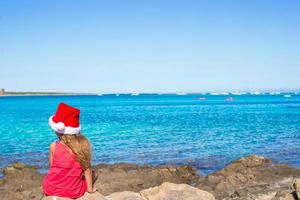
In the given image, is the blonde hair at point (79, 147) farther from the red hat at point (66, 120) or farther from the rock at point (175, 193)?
the rock at point (175, 193)

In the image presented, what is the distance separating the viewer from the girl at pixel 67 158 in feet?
20.2

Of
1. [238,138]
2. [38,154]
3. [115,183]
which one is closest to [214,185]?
Result: [115,183]

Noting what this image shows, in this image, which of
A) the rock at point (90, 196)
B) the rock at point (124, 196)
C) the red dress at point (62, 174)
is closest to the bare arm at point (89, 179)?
the rock at point (90, 196)

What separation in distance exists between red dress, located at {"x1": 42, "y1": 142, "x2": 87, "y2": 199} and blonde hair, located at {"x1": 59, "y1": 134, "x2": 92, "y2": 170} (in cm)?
6

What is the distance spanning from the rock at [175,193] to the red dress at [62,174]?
5489mm

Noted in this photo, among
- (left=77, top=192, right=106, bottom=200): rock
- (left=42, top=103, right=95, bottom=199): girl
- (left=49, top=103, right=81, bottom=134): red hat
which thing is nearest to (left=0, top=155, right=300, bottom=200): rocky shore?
(left=77, top=192, right=106, bottom=200): rock

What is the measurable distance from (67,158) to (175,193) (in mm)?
5868

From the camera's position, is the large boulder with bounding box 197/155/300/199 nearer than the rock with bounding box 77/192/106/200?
No

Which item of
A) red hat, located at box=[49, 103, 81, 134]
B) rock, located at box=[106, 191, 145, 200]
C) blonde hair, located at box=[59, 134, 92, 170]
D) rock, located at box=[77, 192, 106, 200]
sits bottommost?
rock, located at box=[106, 191, 145, 200]

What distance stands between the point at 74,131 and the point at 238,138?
32.1 meters

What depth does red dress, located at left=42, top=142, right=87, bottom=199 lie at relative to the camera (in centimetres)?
615

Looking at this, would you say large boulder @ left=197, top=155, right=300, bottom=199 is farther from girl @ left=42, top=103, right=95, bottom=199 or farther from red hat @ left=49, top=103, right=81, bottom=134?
red hat @ left=49, top=103, right=81, bottom=134

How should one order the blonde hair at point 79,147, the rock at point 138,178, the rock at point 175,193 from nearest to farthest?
the blonde hair at point 79,147 → the rock at point 175,193 → the rock at point 138,178

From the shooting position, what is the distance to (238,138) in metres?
37.1
